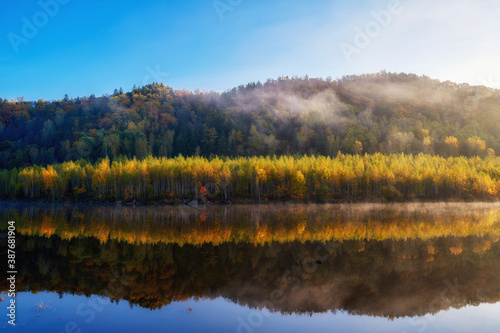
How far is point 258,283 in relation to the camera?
1770 centimetres

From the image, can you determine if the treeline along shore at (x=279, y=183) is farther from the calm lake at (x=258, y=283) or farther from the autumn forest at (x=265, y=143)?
the calm lake at (x=258, y=283)

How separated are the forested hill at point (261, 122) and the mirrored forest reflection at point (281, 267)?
7931 cm

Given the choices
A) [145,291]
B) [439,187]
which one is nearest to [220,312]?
[145,291]

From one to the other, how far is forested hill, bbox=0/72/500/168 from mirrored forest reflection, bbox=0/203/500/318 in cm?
7931

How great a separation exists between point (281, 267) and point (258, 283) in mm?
3221

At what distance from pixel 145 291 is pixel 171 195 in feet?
185

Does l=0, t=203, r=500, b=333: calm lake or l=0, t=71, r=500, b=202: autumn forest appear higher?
l=0, t=71, r=500, b=202: autumn forest

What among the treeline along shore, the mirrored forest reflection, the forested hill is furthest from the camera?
the forested hill

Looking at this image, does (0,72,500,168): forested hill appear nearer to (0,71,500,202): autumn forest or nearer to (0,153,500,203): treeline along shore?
(0,71,500,202): autumn forest

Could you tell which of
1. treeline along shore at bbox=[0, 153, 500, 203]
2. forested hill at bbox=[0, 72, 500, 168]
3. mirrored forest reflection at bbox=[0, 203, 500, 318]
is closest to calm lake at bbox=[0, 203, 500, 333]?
mirrored forest reflection at bbox=[0, 203, 500, 318]

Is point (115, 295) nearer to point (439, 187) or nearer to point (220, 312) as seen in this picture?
point (220, 312)

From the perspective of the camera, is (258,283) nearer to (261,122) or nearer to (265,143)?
(265,143)

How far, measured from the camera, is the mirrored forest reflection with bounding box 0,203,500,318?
1578cm

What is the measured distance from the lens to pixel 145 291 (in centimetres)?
1620
